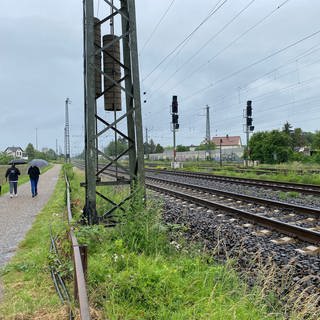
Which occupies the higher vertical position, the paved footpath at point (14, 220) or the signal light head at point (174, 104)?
the signal light head at point (174, 104)

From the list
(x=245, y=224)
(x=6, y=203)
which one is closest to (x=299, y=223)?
(x=245, y=224)

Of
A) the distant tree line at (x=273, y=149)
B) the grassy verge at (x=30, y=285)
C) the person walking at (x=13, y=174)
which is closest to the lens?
the grassy verge at (x=30, y=285)

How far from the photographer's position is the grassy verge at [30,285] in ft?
14.1

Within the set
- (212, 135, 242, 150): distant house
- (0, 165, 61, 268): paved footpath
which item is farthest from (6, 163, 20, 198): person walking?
(212, 135, 242, 150): distant house

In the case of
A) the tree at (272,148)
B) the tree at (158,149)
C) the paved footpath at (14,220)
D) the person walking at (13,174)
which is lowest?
the paved footpath at (14,220)

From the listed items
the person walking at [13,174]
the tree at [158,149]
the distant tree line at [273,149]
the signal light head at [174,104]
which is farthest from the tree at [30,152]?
the person walking at [13,174]

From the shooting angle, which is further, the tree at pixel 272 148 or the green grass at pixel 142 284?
the tree at pixel 272 148

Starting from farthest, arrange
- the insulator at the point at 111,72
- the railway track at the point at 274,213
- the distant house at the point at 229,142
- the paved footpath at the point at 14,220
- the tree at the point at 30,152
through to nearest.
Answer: the distant house at the point at 229,142 → the tree at the point at 30,152 → the insulator at the point at 111,72 → the paved footpath at the point at 14,220 → the railway track at the point at 274,213

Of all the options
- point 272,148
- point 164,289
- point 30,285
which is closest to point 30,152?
point 272,148

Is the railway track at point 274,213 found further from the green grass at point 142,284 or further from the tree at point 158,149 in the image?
the tree at point 158,149

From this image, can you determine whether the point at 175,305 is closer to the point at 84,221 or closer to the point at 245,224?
the point at 84,221

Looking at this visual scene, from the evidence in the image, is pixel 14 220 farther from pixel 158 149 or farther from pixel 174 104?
pixel 158 149

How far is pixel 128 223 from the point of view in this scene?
6551 mm

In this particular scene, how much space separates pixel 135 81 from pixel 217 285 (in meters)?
5.26
